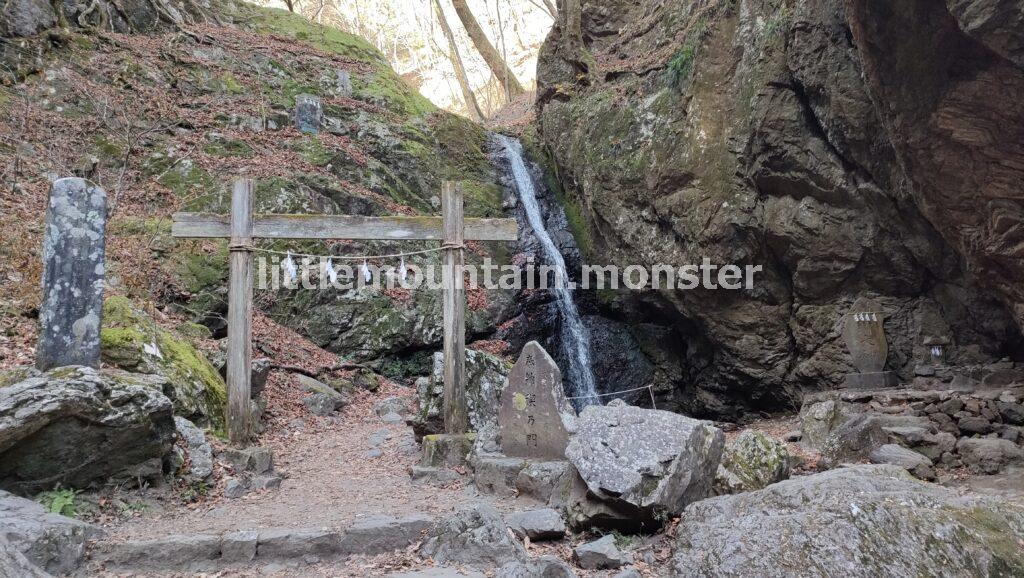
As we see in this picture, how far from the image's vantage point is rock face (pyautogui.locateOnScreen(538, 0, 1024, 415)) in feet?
20.6

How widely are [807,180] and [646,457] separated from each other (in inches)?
287

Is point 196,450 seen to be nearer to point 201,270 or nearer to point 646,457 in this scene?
point 646,457

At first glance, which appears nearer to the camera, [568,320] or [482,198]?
[568,320]

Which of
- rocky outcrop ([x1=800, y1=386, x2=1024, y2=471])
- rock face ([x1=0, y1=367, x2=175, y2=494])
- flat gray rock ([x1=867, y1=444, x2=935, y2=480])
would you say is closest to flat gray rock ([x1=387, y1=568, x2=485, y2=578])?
rock face ([x1=0, y1=367, x2=175, y2=494])

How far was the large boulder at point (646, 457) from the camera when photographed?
4.38m

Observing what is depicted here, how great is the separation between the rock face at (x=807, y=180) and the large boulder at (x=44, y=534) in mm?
8269

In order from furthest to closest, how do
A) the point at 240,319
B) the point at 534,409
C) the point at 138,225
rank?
the point at 138,225
the point at 240,319
the point at 534,409

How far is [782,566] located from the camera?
9.49 feet

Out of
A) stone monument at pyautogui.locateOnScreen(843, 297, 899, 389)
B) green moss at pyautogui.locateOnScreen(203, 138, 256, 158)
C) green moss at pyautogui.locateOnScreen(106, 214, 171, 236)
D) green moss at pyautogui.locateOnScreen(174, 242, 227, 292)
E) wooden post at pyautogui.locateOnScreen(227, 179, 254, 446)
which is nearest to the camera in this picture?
wooden post at pyautogui.locateOnScreen(227, 179, 254, 446)

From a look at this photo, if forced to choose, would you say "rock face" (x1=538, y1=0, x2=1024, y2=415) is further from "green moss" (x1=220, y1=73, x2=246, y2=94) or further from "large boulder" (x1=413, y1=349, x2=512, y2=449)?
"green moss" (x1=220, y1=73, x2=246, y2=94)

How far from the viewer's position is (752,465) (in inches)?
201

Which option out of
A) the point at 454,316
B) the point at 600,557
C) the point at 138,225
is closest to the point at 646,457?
the point at 600,557

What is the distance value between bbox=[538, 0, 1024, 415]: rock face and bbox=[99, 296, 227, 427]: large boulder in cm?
864

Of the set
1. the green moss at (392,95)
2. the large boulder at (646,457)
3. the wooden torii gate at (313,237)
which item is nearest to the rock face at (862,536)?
the large boulder at (646,457)
